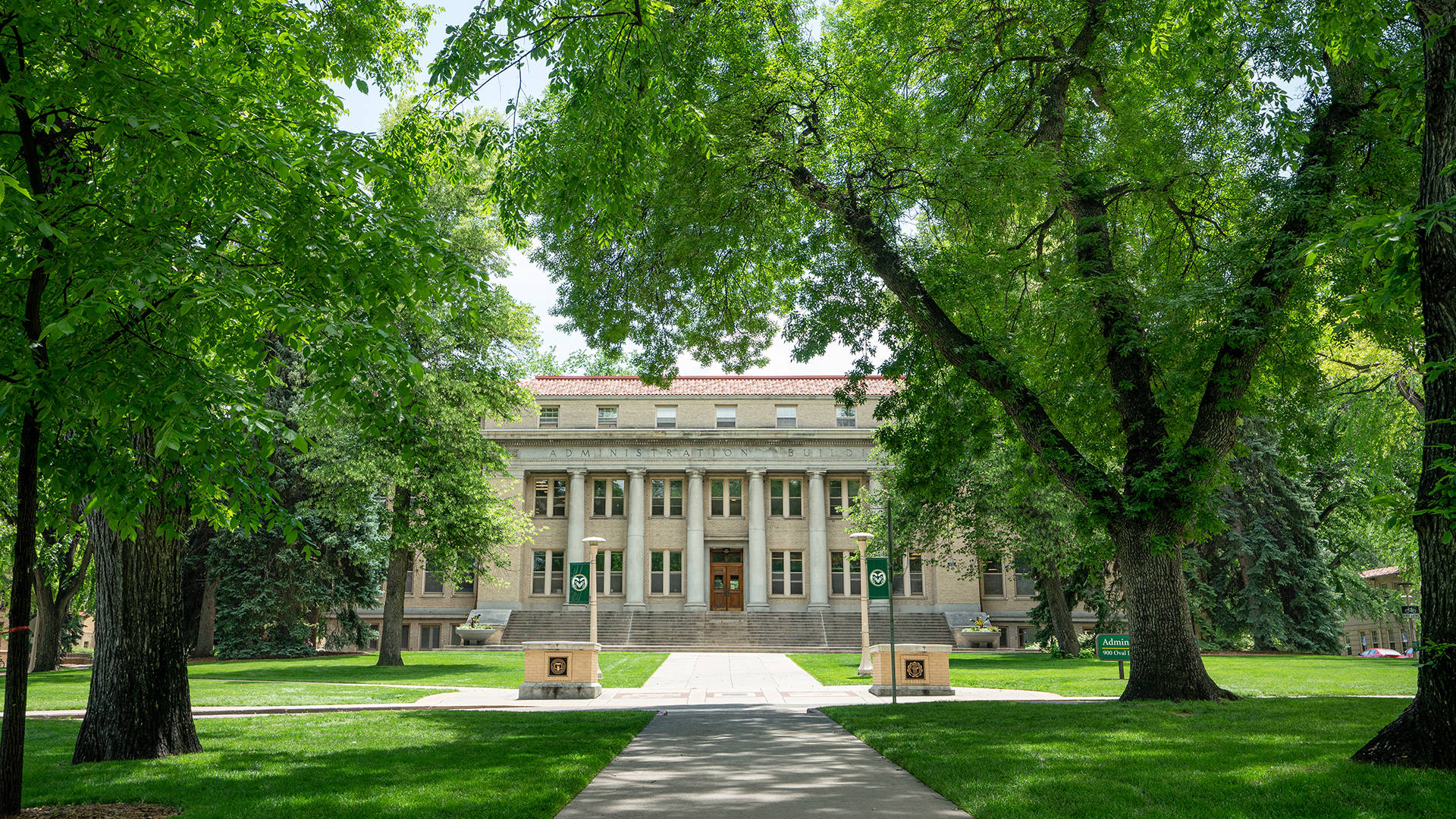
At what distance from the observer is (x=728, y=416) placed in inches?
1897

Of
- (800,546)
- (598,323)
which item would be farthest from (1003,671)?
(800,546)

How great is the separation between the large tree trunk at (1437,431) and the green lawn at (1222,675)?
8667mm

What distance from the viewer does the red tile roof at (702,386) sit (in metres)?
47.9

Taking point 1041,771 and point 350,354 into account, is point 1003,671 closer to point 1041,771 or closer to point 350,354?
point 1041,771

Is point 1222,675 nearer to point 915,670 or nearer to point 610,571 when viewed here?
point 915,670

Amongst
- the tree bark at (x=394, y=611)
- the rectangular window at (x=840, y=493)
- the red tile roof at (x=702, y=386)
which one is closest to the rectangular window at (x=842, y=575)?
the rectangular window at (x=840, y=493)

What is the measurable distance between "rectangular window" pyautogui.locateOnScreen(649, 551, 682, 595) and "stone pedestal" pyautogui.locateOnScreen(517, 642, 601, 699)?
26.7m

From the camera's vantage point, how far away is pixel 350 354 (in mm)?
5574

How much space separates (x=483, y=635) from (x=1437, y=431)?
3816cm

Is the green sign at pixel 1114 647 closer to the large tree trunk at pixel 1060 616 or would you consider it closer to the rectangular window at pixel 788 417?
the large tree trunk at pixel 1060 616

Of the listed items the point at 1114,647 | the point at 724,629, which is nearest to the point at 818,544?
the point at 724,629

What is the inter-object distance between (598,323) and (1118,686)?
12.2 meters

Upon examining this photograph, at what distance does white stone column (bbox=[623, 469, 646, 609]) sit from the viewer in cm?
4422

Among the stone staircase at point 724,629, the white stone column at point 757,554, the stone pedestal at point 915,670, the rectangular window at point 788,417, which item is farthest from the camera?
the rectangular window at point 788,417
